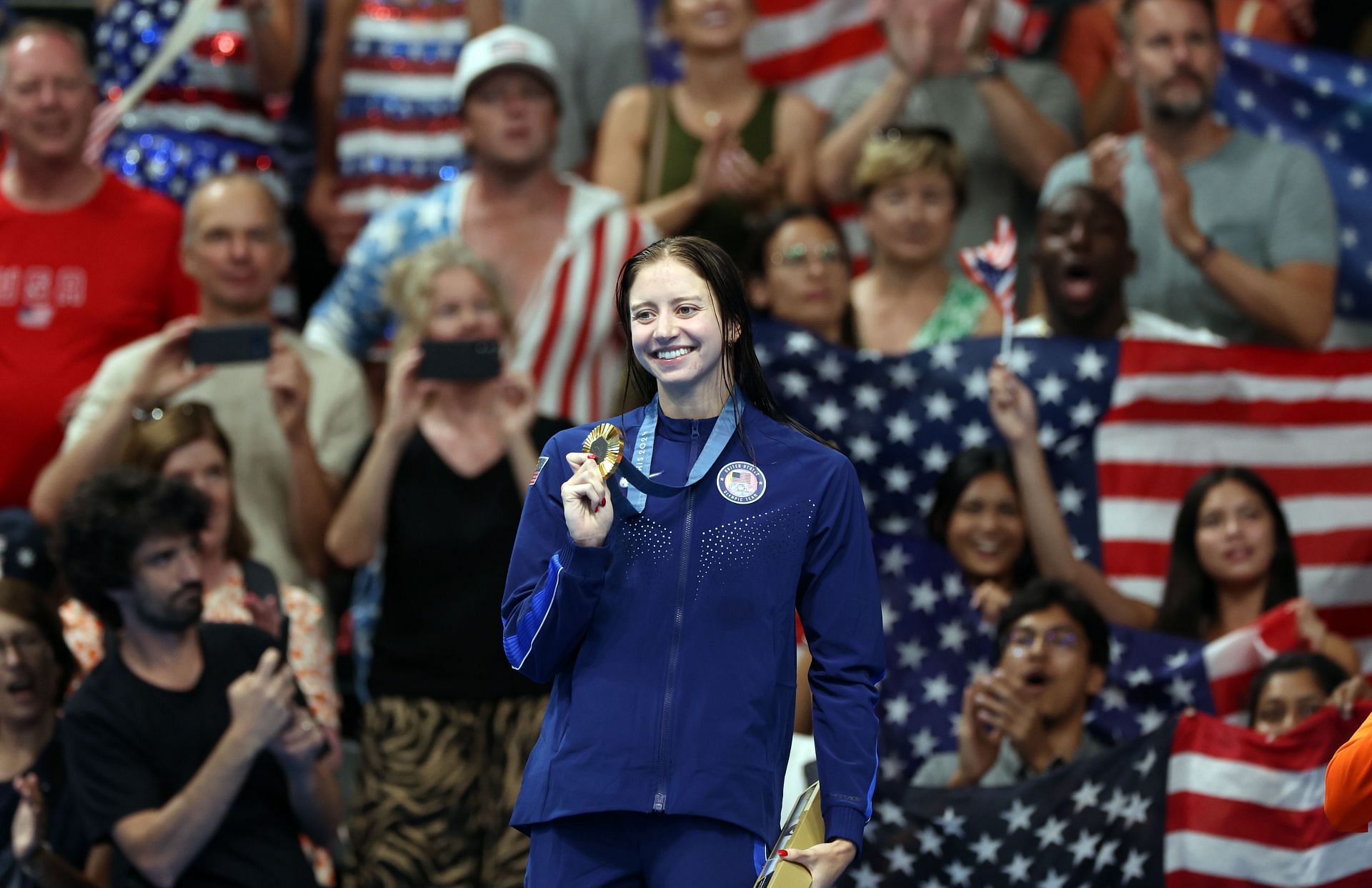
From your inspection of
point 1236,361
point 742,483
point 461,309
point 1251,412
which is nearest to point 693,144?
point 461,309

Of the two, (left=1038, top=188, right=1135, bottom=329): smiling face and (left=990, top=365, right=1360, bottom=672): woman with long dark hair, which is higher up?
(left=1038, top=188, right=1135, bottom=329): smiling face

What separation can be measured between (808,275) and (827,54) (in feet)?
5.95

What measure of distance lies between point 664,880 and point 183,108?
4.86m

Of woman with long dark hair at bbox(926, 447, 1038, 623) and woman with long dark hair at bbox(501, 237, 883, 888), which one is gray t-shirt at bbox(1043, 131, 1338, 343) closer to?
woman with long dark hair at bbox(926, 447, 1038, 623)

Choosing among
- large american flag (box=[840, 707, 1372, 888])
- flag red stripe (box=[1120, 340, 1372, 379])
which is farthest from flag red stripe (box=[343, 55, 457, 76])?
large american flag (box=[840, 707, 1372, 888])

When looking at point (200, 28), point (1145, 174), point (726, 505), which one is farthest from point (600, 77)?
point (726, 505)

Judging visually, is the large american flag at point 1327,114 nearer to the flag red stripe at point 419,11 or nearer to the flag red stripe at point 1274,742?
the flag red stripe at point 1274,742

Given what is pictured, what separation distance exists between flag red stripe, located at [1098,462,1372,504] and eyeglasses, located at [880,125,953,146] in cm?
127

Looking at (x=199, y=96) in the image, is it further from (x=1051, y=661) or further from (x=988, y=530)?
(x=1051, y=661)

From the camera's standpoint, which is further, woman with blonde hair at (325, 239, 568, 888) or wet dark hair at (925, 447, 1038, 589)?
wet dark hair at (925, 447, 1038, 589)

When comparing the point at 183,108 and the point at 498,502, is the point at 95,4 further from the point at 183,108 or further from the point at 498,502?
the point at 498,502

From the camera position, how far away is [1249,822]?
488 cm

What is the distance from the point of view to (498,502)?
221 inches

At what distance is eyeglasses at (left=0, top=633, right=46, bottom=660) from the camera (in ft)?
16.9
